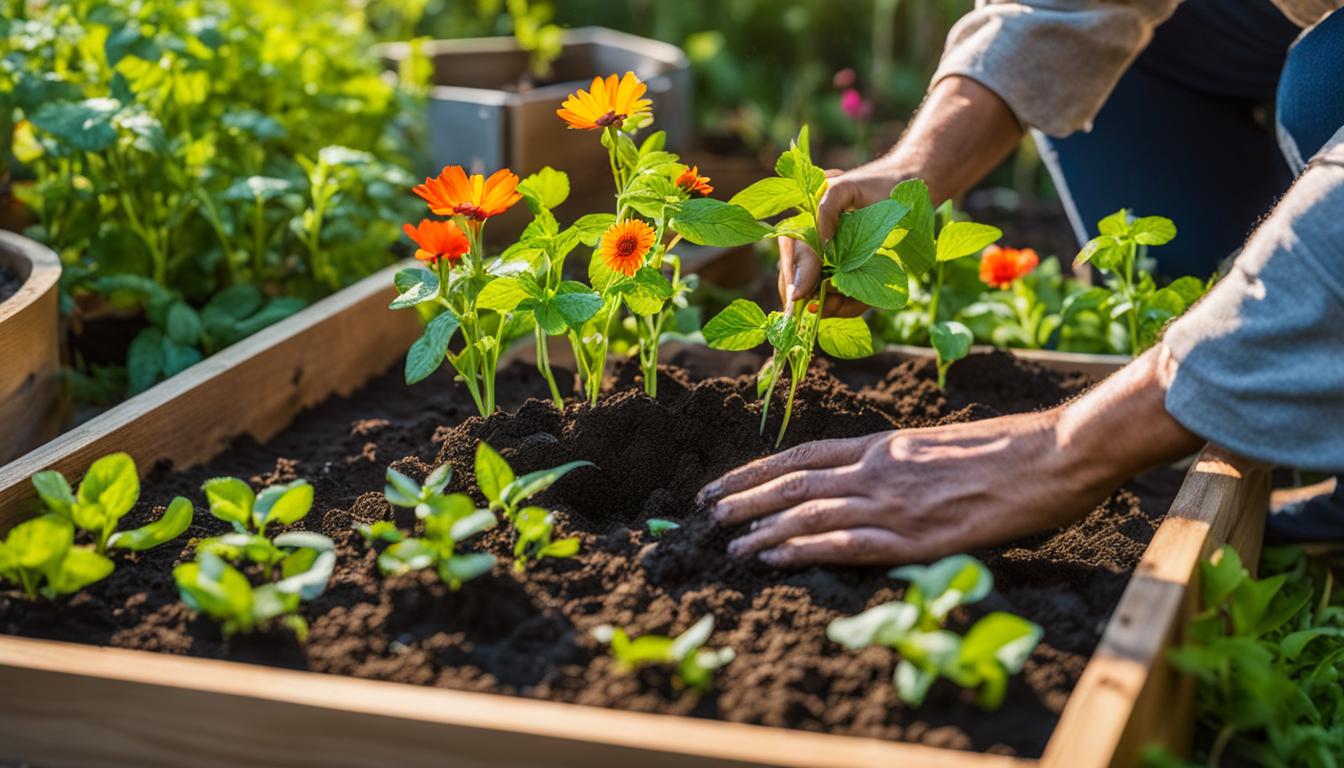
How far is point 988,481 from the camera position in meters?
1.50

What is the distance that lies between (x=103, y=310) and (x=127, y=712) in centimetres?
155

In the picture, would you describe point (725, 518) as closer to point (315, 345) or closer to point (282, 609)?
point (282, 609)

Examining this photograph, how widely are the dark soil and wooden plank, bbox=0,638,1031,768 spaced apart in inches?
40.3

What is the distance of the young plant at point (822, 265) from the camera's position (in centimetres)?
169

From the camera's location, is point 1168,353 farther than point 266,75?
No

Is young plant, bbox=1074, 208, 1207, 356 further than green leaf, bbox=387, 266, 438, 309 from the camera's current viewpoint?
Yes

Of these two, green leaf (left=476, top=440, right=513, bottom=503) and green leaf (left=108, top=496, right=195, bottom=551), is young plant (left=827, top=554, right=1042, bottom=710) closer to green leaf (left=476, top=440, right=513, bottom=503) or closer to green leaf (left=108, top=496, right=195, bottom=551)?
green leaf (left=476, top=440, right=513, bottom=503)

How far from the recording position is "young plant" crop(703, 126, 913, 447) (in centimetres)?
169

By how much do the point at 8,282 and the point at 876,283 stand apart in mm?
1530

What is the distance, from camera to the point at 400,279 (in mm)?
1773

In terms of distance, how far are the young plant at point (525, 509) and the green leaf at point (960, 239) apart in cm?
76

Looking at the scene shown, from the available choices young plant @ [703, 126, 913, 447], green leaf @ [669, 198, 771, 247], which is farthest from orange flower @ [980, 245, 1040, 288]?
green leaf @ [669, 198, 771, 247]

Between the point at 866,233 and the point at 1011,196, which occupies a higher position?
the point at 866,233

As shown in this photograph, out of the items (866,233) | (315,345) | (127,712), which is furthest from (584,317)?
(315,345)
